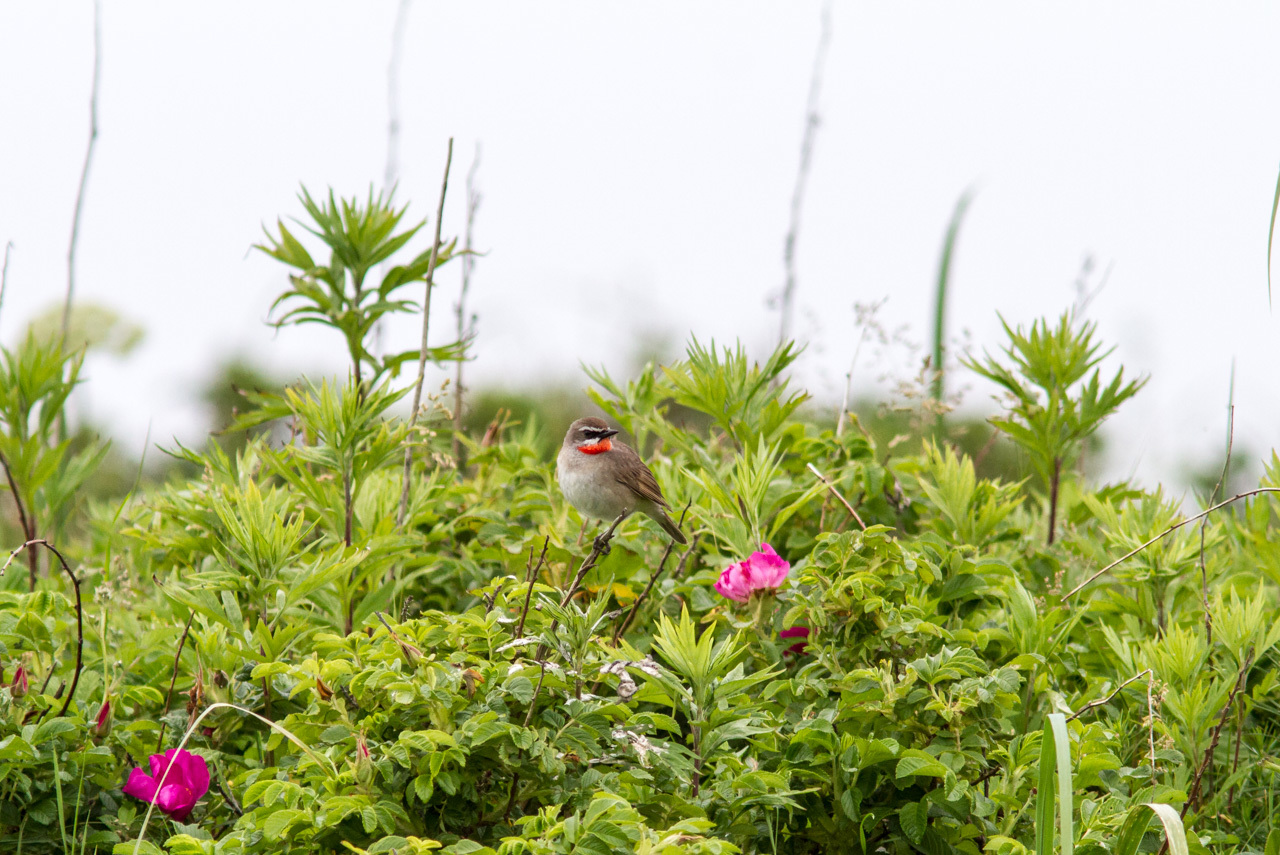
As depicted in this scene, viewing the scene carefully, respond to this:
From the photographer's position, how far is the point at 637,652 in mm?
3064

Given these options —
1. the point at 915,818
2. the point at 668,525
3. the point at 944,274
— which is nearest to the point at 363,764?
the point at 915,818

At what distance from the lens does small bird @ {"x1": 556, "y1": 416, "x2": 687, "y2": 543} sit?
14.5ft

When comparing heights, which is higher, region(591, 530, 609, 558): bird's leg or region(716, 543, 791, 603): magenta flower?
region(716, 543, 791, 603): magenta flower

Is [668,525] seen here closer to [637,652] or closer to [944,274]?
[637,652]

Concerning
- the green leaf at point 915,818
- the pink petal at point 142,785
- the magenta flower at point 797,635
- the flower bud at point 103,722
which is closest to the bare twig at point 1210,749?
the green leaf at point 915,818

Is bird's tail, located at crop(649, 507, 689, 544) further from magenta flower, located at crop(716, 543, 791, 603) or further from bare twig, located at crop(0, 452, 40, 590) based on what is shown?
bare twig, located at crop(0, 452, 40, 590)

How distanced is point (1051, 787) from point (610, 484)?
2466mm

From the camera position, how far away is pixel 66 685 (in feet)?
12.2

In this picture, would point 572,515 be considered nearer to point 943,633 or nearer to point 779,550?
point 779,550

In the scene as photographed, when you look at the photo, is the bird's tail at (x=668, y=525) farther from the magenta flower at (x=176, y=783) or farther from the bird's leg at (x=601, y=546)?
the magenta flower at (x=176, y=783)

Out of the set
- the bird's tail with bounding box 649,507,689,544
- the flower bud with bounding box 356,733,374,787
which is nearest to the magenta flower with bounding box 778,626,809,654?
the bird's tail with bounding box 649,507,689,544

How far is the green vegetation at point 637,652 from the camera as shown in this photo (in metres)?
2.63

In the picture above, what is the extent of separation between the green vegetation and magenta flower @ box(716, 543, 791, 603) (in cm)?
1

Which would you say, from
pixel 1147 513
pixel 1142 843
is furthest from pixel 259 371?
pixel 1142 843
